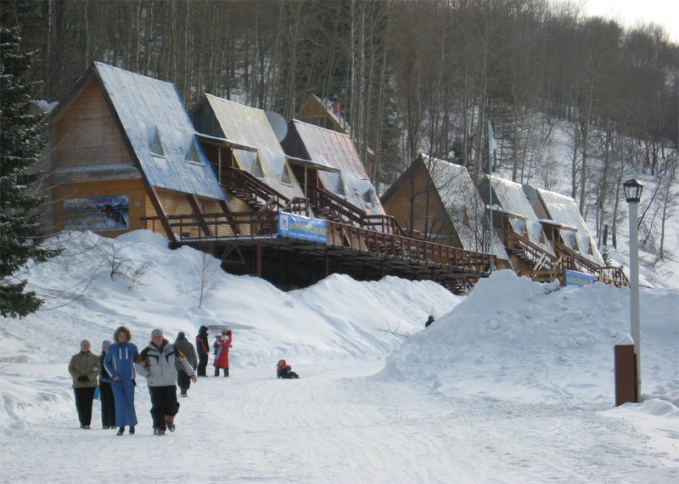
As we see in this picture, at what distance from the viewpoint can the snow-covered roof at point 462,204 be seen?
5550 cm

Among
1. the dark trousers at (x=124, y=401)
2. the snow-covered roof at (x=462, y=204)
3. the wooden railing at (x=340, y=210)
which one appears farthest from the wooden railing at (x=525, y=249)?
the dark trousers at (x=124, y=401)

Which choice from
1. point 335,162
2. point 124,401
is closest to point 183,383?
point 124,401

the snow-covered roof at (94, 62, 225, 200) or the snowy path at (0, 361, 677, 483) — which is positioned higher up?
the snow-covered roof at (94, 62, 225, 200)

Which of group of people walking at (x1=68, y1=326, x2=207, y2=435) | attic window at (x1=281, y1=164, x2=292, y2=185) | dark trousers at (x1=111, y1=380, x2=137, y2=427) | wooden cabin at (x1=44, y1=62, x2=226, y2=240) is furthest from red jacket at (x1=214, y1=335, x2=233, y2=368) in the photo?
attic window at (x1=281, y1=164, x2=292, y2=185)

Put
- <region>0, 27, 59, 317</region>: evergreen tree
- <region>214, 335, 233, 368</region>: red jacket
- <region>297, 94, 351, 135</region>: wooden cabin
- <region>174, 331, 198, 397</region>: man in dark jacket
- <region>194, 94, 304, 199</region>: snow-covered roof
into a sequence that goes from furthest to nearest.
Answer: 1. <region>297, 94, 351, 135</region>: wooden cabin
2. <region>194, 94, 304, 199</region>: snow-covered roof
3. <region>214, 335, 233, 368</region>: red jacket
4. <region>0, 27, 59, 317</region>: evergreen tree
5. <region>174, 331, 198, 397</region>: man in dark jacket

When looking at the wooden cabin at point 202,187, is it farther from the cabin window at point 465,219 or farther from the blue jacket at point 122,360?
the blue jacket at point 122,360

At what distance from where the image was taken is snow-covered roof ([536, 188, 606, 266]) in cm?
6681

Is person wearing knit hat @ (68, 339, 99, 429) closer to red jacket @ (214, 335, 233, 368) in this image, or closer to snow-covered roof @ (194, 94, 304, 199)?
red jacket @ (214, 335, 233, 368)

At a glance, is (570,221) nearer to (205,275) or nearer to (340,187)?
(340,187)

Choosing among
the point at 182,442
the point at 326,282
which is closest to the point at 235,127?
the point at 326,282

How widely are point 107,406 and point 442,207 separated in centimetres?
4074

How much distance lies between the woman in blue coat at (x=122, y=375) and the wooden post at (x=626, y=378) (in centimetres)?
714

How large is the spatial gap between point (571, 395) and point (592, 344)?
233cm

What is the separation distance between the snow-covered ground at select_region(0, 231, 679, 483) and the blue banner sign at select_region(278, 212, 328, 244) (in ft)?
6.15
